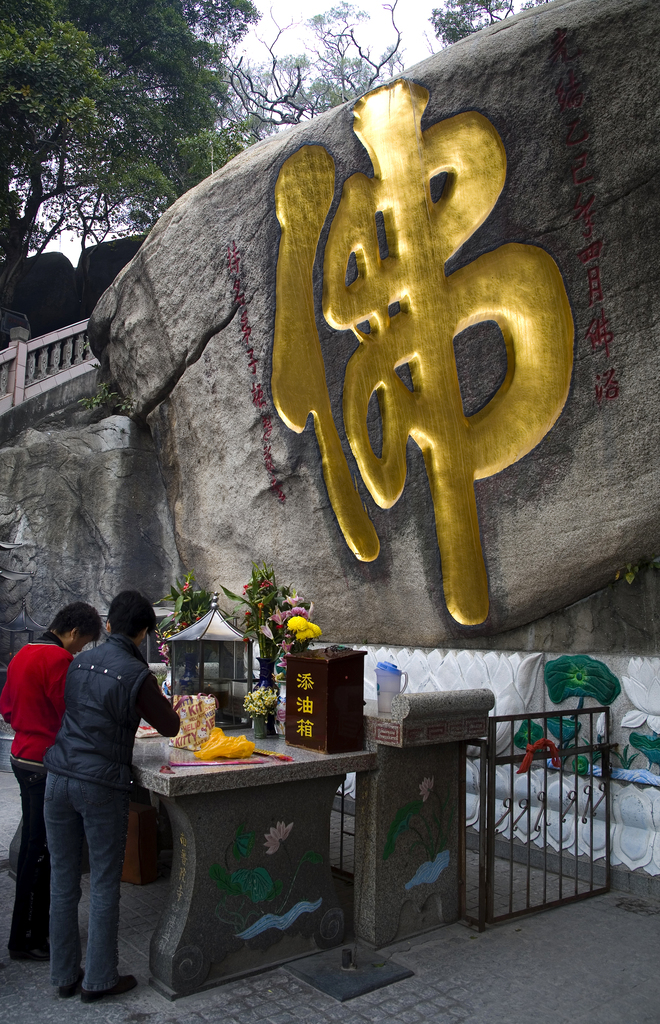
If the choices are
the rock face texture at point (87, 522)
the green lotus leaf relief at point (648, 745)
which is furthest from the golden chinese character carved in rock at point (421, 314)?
the rock face texture at point (87, 522)

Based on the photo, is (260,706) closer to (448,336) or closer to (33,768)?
(33,768)

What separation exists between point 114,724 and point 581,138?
147 inches

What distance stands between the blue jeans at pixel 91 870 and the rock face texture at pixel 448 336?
8.74 ft

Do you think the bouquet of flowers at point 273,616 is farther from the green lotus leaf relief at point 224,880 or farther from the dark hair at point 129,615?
the green lotus leaf relief at point 224,880

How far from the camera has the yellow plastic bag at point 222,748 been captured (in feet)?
9.25

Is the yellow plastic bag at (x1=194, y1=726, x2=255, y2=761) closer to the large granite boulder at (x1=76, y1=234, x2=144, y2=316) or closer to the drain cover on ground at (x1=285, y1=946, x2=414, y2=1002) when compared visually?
the drain cover on ground at (x1=285, y1=946, x2=414, y2=1002)

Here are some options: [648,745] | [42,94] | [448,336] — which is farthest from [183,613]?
[42,94]

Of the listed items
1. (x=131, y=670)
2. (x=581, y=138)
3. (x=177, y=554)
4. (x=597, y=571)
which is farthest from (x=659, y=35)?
(x=177, y=554)

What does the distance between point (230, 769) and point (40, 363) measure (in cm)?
830

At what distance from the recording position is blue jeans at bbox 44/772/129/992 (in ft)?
8.32

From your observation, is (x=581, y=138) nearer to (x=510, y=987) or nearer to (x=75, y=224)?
(x=510, y=987)

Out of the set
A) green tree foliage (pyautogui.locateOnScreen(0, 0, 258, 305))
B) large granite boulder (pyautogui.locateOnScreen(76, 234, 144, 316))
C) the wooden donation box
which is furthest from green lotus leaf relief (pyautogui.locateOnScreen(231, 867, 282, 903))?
large granite boulder (pyautogui.locateOnScreen(76, 234, 144, 316))

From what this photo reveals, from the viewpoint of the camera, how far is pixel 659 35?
3.79 m

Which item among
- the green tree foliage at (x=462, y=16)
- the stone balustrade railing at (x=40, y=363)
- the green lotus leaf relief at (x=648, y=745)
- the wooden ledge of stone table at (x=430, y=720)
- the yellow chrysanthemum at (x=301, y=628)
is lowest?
the green lotus leaf relief at (x=648, y=745)
